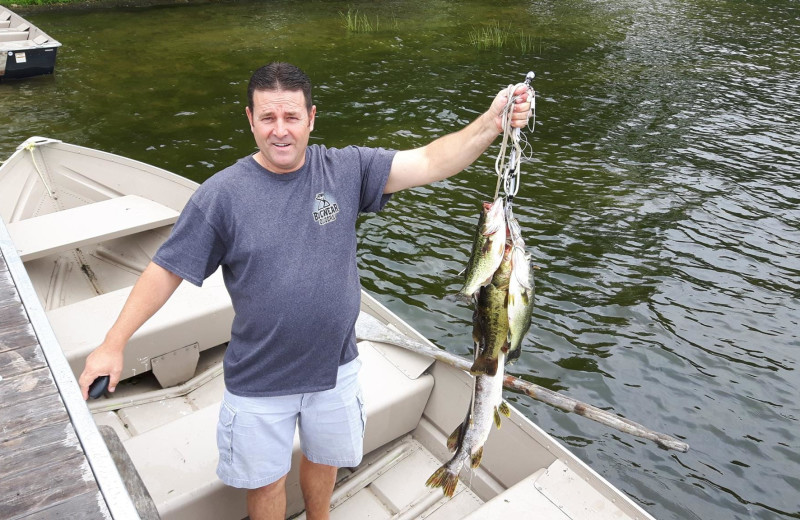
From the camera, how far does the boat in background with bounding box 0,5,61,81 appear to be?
15.9 meters

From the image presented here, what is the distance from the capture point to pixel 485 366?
328 centimetres

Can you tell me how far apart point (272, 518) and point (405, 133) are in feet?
37.2

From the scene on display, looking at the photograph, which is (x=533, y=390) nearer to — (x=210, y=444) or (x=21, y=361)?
(x=210, y=444)

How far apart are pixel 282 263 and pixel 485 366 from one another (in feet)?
3.63

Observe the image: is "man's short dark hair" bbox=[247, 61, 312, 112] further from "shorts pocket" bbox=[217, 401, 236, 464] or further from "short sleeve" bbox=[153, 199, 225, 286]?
"shorts pocket" bbox=[217, 401, 236, 464]

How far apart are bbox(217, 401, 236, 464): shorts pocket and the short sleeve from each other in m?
0.70

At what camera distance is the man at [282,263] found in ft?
10.2

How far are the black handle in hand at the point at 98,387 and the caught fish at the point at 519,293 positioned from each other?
1911 mm

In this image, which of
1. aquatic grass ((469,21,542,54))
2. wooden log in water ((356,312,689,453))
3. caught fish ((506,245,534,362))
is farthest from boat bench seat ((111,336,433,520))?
aquatic grass ((469,21,542,54))

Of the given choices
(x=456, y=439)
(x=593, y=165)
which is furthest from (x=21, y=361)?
(x=593, y=165)

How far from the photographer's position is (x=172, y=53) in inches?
766

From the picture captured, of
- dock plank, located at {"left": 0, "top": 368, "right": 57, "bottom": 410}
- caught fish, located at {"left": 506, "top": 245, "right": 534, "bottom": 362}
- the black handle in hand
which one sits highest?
caught fish, located at {"left": 506, "top": 245, "right": 534, "bottom": 362}

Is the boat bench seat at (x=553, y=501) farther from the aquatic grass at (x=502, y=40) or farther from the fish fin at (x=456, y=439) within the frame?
the aquatic grass at (x=502, y=40)

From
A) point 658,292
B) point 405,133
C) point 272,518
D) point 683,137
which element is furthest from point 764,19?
point 272,518
